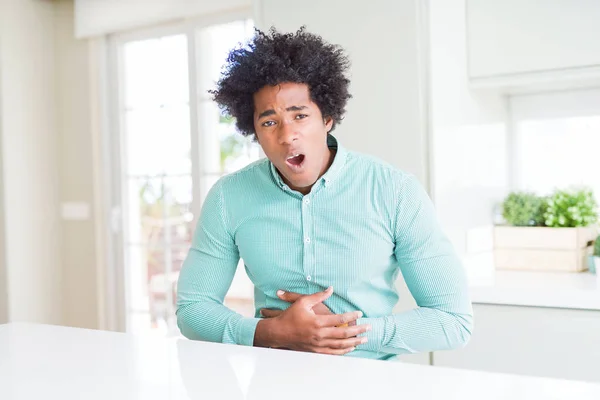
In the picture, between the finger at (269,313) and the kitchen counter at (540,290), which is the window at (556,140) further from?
the finger at (269,313)

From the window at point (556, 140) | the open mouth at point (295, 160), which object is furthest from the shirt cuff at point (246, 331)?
the window at point (556, 140)

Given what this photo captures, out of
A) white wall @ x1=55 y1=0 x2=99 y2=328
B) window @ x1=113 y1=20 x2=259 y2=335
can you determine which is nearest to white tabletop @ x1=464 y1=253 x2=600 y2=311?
A: window @ x1=113 y1=20 x2=259 y2=335

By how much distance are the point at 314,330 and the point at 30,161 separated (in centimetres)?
312

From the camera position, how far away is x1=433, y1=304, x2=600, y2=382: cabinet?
2.11 meters

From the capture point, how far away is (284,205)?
1.65 meters

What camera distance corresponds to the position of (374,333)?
4.93 feet

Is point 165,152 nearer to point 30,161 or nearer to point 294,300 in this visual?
point 30,161

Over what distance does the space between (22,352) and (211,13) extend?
2.58 metres

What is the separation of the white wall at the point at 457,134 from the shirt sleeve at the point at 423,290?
76 cm

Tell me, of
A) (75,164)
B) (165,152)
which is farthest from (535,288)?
(75,164)

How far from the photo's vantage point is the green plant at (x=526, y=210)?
8.80 ft

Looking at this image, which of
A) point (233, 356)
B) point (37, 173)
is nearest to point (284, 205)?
point (233, 356)

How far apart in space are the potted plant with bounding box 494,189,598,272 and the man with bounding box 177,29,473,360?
1.12 meters

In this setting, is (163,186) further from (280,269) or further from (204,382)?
(204,382)
